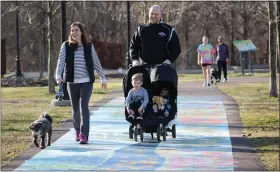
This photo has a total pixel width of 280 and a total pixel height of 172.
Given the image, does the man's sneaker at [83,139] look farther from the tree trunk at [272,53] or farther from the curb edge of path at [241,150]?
the tree trunk at [272,53]

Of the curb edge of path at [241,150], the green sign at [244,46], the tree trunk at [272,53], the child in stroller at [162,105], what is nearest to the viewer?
the curb edge of path at [241,150]

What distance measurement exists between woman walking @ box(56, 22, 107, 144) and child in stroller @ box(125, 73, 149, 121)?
1.77ft

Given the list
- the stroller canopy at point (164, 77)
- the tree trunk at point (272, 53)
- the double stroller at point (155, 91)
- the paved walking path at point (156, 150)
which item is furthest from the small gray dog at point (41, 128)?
the tree trunk at point (272, 53)

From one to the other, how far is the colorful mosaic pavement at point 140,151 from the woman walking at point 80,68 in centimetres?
50

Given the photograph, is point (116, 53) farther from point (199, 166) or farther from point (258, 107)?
point (199, 166)

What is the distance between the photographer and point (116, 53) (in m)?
46.9

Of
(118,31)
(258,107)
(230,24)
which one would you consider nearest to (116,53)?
(118,31)

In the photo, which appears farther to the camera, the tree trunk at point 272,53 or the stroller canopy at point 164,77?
the tree trunk at point 272,53

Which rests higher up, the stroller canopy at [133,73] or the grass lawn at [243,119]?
the stroller canopy at [133,73]

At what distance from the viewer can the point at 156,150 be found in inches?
307

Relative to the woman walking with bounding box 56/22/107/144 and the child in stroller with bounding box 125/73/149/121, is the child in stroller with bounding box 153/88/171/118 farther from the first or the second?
the woman walking with bounding box 56/22/107/144

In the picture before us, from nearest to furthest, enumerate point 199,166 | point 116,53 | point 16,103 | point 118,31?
point 199,166, point 16,103, point 116,53, point 118,31

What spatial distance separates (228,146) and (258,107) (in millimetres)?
5227

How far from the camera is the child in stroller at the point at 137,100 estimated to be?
8.31 meters
